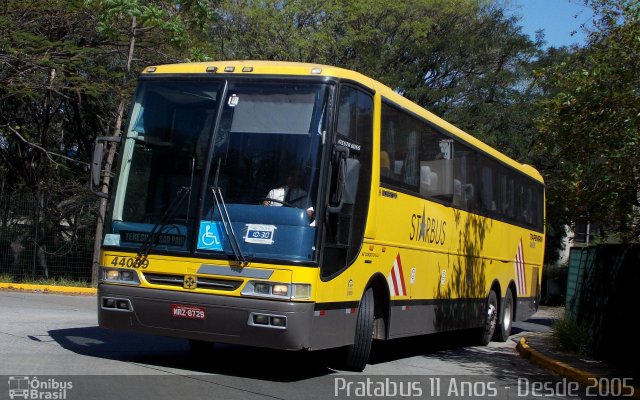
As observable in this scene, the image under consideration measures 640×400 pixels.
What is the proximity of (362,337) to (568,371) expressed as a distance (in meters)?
3.45

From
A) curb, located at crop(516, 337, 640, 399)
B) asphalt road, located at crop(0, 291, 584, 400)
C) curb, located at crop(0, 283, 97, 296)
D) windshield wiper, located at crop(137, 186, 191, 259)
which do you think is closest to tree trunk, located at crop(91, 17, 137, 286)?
curb, located at crop(0, 283, 97, 296)

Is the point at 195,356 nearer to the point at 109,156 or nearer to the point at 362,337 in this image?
the point at 362,337

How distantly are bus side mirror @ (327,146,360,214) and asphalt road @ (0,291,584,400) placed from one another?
2.07 meters

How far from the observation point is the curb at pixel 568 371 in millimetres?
9902

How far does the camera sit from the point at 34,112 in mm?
26125

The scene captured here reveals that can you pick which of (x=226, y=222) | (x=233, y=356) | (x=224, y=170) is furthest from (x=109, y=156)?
(x=226, y=222)

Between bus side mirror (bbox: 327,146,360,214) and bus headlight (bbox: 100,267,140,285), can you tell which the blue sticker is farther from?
bus side mirror (bbox: 327,146,360,214)

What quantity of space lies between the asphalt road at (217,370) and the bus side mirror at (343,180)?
6.78 ft

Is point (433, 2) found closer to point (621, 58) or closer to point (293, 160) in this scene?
point (621, 58)

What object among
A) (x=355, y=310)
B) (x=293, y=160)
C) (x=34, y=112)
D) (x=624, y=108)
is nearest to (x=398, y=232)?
(x=355, y=310)

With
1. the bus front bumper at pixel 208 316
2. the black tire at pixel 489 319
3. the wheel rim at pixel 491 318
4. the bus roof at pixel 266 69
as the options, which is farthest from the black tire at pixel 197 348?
the wheel rim at pixel 491 318

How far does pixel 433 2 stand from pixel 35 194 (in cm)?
1779

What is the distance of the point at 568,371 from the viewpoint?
11.3 meters

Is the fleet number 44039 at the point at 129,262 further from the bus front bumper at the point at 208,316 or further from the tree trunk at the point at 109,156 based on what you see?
the tree trunk at the point at 109,156
